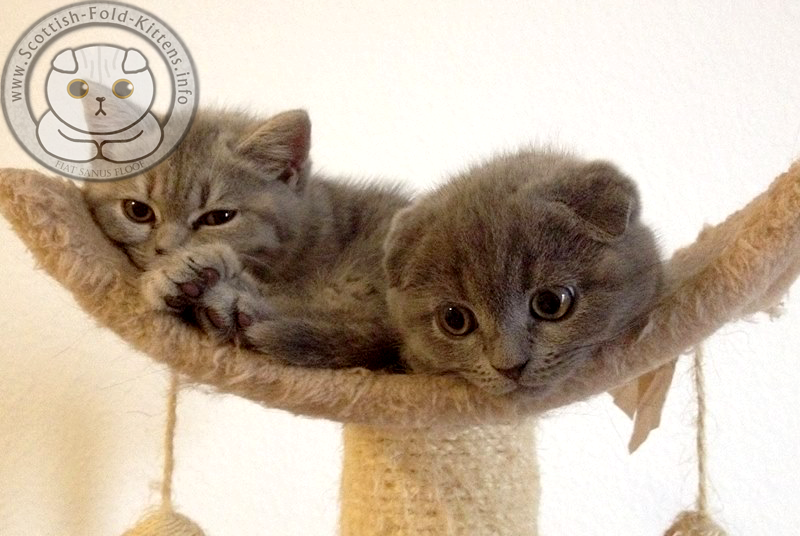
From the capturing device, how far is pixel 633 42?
153cm

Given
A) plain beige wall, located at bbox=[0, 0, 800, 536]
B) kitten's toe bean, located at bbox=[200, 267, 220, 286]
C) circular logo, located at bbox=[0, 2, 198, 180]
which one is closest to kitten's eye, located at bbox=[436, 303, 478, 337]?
kitten's toe bean, located at bbox=[200, 267, 220, 286]

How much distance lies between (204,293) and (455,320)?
0.83 feet

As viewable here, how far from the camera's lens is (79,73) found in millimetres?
1291

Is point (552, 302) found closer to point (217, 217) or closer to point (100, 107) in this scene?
point (217, 217)

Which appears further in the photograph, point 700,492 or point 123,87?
point 123,87

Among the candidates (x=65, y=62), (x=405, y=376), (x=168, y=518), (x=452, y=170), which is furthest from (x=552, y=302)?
(x=65, y=62)

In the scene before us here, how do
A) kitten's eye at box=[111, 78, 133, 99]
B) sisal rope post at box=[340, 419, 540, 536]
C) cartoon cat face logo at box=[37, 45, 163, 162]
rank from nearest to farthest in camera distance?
sisal rope post at box=[340, 419, 540, 536] → cartoon cat face logo at box=[37, 45, 163, 162] → kitten's eye at box=[111, 78, 133, 99]

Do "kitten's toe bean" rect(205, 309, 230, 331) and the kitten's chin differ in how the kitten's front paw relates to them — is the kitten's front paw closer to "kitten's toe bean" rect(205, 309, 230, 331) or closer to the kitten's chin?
"kitten's toe bean" rect(205, 309, 230, 331)

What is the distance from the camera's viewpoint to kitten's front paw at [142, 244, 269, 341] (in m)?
0.69

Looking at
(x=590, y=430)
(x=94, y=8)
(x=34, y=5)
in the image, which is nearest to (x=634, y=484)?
(x=590, y=430)

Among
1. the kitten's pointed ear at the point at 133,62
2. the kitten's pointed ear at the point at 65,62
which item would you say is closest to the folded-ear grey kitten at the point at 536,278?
the kitten's pointed ear at the point at 133,62

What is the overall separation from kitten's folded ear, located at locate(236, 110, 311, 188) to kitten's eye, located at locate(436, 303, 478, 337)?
33cm

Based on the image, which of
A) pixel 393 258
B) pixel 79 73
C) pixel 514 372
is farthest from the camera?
pixel 79 73

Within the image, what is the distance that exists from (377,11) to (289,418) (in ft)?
2.89
